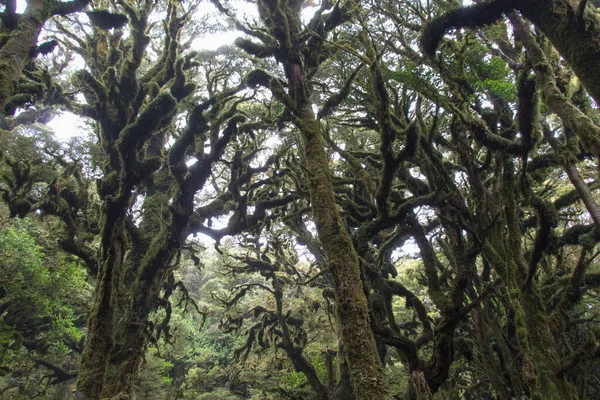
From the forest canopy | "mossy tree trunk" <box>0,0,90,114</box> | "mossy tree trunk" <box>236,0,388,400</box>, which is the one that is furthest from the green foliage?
"mossy tree trunk" <box>236,0,388,400</box>

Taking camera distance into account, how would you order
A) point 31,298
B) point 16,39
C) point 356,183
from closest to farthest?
point 16,39 < point 356,183 < point 31,298

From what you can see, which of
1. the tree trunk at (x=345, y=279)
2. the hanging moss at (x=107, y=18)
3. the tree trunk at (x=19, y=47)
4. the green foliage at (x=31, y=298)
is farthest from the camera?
the green foliage at (x=31, y=298)

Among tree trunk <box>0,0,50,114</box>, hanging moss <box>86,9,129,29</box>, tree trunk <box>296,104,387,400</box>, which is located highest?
hanging moss <box>86,9,129,29</box>

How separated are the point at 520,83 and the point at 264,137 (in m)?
9.95

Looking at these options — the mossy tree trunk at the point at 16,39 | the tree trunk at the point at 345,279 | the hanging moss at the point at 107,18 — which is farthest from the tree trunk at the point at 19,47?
the tree trunk at the point at 345,279

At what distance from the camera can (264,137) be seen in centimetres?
1372

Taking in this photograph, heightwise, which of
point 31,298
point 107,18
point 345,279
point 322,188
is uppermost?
point 107,18

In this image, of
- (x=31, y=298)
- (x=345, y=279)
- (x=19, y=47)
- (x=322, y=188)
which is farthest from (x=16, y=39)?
(x=31, y=298)

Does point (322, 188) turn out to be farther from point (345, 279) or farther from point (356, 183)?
point (356, 183)

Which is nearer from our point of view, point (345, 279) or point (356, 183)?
point (345, 279)

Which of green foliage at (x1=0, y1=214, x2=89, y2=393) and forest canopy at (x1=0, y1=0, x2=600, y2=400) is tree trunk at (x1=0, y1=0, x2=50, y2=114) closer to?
forest canopy at (x1=0, y1=0, x2=600, y2=400)

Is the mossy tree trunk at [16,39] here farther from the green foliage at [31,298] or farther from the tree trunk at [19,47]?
the green foliage at [31,298]

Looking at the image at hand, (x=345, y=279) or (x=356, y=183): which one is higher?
(x=356, y=183)

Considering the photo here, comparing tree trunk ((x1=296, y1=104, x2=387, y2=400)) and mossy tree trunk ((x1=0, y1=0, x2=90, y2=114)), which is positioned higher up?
mossy tree trunk ((x1=0, y1=0, x2=90, y2=114))
